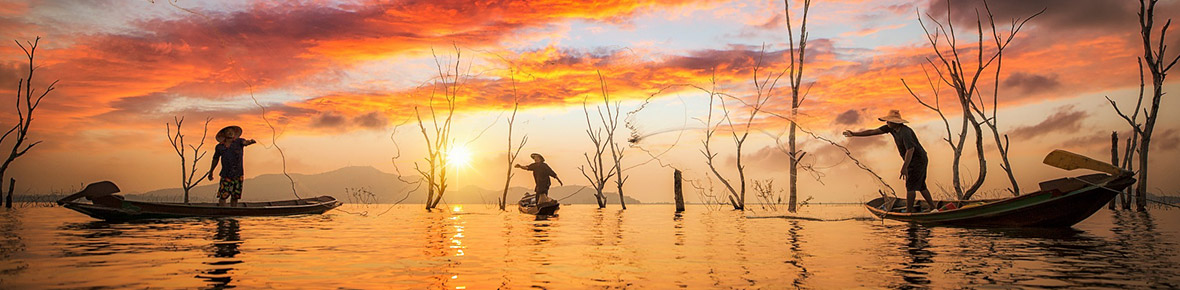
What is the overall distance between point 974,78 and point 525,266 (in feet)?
67.5

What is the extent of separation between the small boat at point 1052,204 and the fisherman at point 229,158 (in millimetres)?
15432

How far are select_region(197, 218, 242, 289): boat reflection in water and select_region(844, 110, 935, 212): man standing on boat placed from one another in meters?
11.0

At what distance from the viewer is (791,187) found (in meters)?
27.6

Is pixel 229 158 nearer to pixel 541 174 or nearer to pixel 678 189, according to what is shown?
pixel 541 174

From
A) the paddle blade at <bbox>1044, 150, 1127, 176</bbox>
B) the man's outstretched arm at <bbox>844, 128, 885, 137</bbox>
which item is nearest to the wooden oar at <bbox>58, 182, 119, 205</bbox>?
the man's outstretched arm at <bbox>844, 128, 885, 137</bbox>

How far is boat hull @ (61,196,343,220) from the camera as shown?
1683cm

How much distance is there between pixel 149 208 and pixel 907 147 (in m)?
16.5

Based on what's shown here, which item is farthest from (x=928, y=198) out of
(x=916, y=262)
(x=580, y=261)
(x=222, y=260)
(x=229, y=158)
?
(x=229, y=158)

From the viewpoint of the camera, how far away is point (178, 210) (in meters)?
18.4

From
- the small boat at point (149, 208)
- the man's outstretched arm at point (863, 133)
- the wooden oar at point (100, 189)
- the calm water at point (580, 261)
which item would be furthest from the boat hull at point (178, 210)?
the man's outstretched arm at point (863, 133)

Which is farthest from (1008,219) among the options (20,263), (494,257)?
(20,263)

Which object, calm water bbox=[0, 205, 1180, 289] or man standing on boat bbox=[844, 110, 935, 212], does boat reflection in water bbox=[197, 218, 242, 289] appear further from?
man standing on boat bbox=[844, 110, 935, 212]

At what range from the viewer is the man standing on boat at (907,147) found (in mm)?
14977

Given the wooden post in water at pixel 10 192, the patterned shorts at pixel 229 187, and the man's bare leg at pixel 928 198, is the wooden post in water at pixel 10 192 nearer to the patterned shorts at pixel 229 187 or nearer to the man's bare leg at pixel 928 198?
the patterned shorts at pixel 229 187
